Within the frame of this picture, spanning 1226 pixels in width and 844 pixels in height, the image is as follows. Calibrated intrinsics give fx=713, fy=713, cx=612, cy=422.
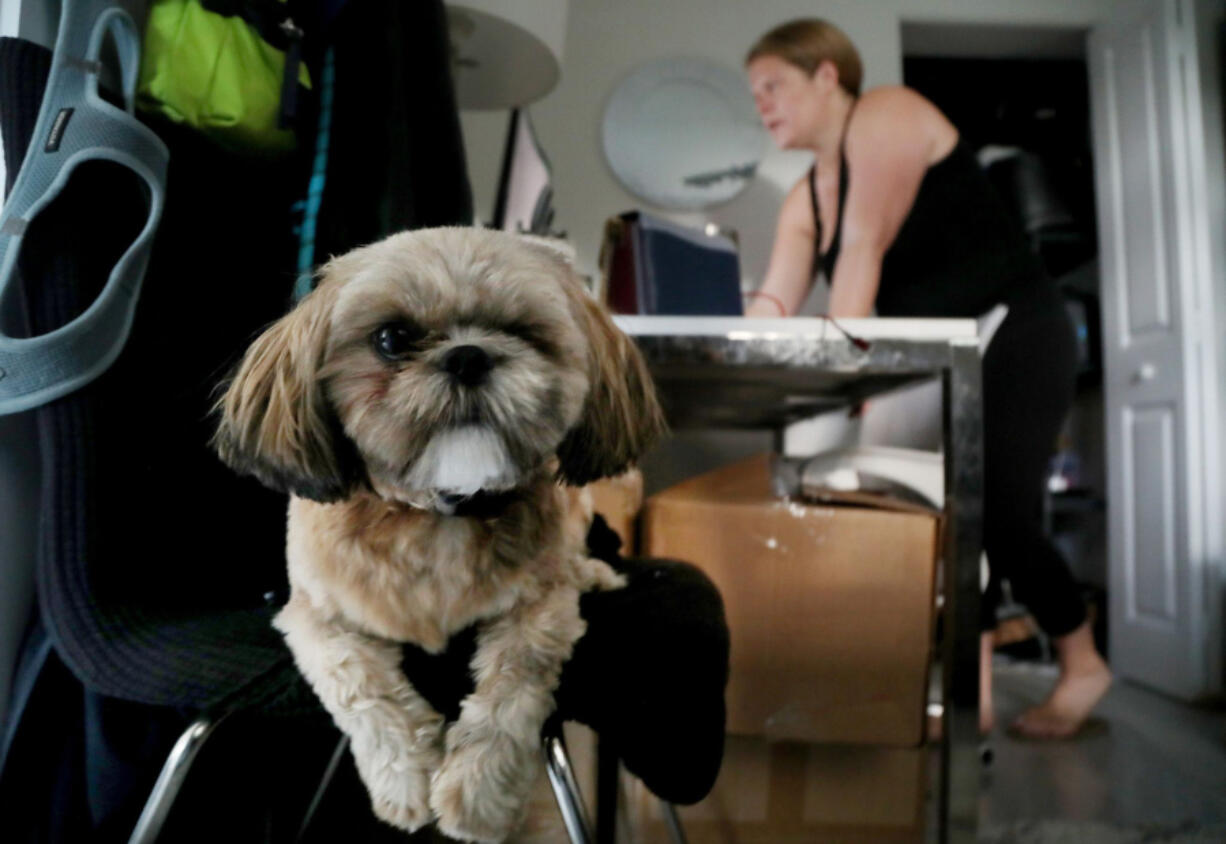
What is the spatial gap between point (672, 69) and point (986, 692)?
2170 millimetres

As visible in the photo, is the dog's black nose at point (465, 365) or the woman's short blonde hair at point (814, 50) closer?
the dog's black nose at point (465, 365)

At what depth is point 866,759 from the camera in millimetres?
1176

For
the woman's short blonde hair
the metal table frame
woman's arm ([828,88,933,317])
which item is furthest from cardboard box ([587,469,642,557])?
the woman's short blonde hair

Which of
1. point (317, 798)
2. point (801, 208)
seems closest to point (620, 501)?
point (317, 798)

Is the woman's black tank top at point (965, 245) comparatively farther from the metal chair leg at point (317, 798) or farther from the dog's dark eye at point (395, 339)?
the metal chair leg at point (317, 798)

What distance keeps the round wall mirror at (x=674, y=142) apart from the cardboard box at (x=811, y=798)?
1.81 m

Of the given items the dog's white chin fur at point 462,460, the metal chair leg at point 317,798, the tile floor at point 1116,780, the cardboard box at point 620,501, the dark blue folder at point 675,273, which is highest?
the dark blue folder at point 675,273

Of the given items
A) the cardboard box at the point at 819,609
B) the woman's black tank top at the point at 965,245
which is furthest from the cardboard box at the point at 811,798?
the woman's black tank top at the point at 965,245

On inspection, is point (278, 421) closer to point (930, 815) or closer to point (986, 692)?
Answer: point (930, 815)

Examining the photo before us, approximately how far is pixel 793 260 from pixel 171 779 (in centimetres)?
178

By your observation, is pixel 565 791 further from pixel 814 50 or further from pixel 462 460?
pixel 814 50

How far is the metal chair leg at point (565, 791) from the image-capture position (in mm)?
613

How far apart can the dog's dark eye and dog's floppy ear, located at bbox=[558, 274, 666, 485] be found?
16 centimetres

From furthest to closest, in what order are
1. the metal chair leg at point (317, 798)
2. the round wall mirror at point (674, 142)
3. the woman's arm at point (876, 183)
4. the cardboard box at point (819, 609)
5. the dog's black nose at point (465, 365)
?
the round wall mirror at point (674, 142) < the woman's arm at point (876, 183) < the cardboard box at point (819, 609) < the metal chair leg at point (317, 798) < the dog's black nose at point (465, 365)
